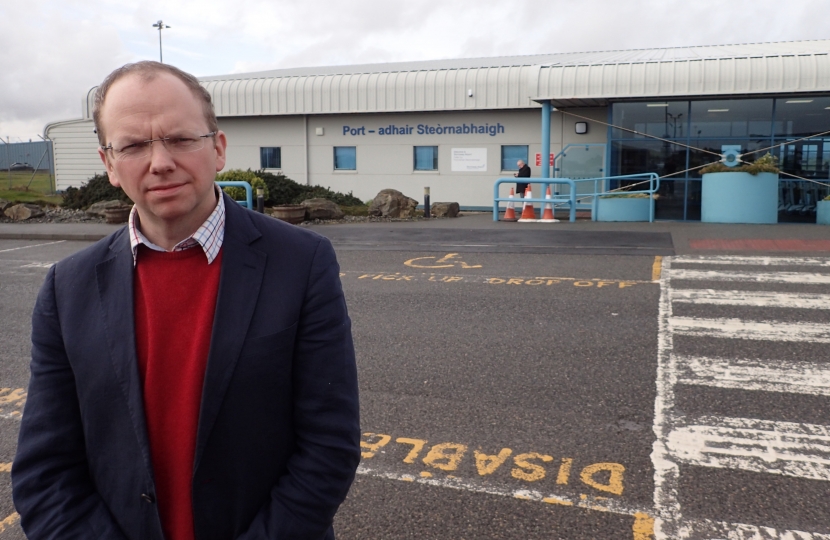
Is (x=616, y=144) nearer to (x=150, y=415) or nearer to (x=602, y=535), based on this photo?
(x=602, y=535)

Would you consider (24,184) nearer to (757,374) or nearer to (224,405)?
(757,374)

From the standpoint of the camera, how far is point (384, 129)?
28.6 meters

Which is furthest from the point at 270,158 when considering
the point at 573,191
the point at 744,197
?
the point at 744,197

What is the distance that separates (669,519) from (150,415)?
8.60 ft

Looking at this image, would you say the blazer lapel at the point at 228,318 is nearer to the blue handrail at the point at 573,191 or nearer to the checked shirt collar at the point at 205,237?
the checked shirt collar at the point at 205,237

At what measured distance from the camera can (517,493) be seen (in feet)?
13.0

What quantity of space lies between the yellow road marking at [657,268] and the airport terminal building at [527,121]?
9.85 m

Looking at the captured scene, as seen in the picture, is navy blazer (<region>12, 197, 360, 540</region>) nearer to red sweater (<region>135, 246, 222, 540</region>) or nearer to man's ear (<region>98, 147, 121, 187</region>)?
red sweater (<region>135, 246, 222, 540</region>)

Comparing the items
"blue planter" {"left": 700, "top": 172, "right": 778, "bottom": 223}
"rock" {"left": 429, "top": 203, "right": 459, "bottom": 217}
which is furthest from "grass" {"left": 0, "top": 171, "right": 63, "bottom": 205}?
"blue planter" {"left": 700, "top": 172, "right": 778, "bottom": 223}

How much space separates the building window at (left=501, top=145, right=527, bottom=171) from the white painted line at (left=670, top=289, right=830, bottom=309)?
1787cm

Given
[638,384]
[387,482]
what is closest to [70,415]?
[387,482]

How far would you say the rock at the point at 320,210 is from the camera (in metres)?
20.5

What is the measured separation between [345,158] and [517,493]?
26.4 metres

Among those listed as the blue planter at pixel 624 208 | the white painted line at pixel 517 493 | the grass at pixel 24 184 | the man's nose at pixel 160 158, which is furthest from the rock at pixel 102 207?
the man's nose at pixel 160 158
